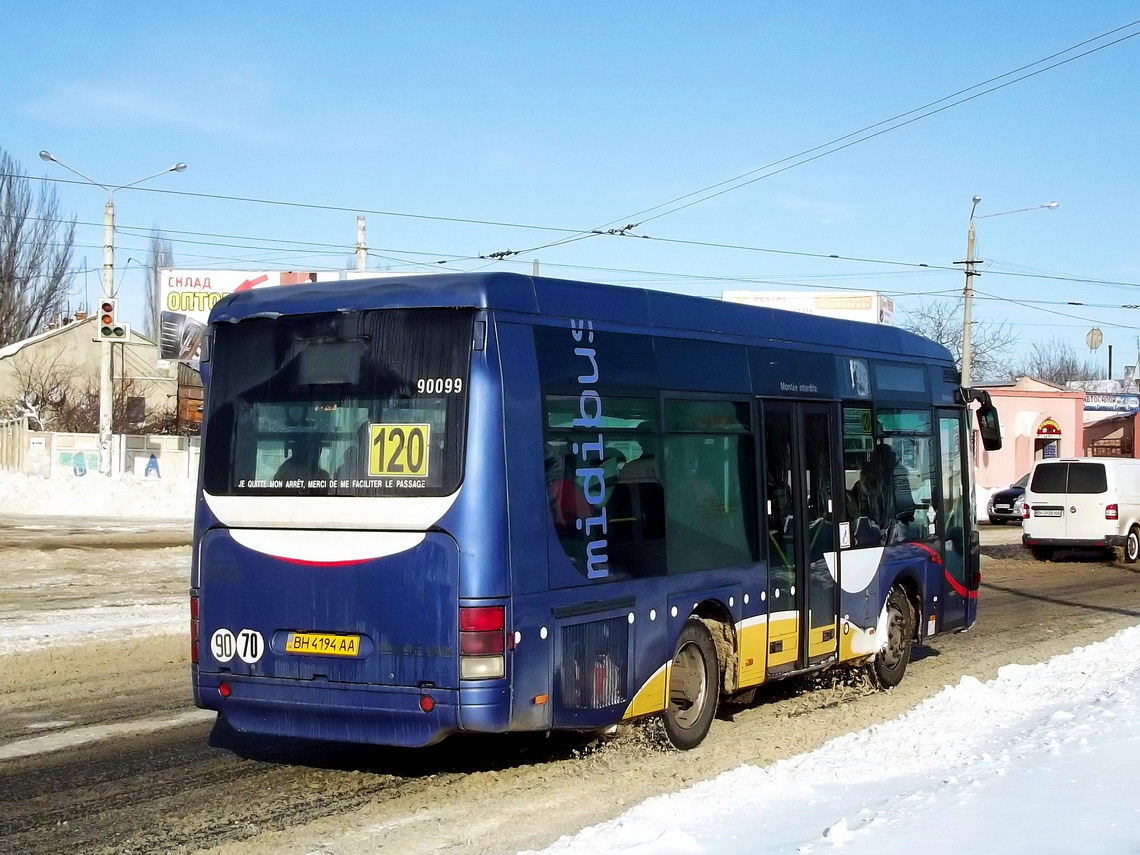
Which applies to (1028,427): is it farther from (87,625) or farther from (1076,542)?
(87,625)

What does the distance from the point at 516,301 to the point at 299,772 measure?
3.24 meters

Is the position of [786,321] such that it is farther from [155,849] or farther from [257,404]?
[155,849]

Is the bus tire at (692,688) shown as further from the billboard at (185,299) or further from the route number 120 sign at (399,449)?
the billboard at (185,299)

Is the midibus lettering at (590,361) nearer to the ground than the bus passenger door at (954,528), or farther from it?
farther from it

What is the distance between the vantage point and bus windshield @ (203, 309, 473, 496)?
7.23 meters

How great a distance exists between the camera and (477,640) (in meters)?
6.99

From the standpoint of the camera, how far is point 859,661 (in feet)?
37.4

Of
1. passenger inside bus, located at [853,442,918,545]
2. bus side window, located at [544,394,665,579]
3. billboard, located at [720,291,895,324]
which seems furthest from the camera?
billboard, located at [720,291,895,324]

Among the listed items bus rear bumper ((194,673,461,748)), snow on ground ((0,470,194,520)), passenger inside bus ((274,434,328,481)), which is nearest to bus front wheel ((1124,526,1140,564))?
snow on ground ((0,470,194,520))

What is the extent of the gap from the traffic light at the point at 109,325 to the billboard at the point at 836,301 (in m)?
33.6

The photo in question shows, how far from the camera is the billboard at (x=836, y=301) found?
62.0 metres

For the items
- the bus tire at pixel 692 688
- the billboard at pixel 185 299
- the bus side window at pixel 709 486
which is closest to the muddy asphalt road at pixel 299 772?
the bus tire at pixel 692 688

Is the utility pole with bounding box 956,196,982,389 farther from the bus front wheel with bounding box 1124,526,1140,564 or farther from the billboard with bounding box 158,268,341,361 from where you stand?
the billboard with bounding box 158,268,341,361

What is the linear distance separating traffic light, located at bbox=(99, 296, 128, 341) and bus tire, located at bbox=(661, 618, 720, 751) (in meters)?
27.8
